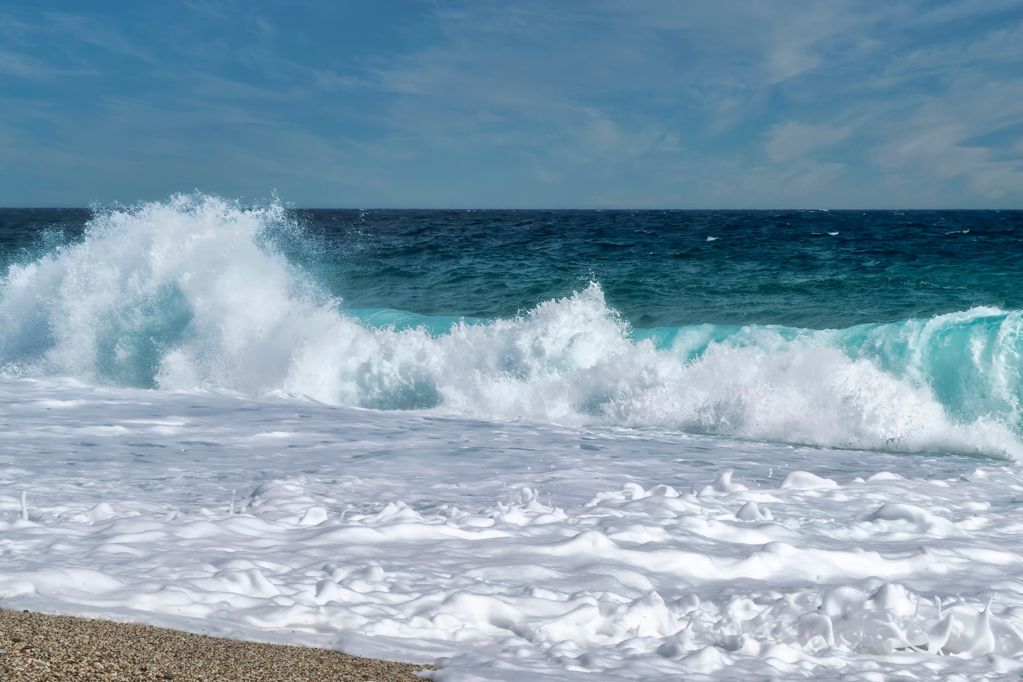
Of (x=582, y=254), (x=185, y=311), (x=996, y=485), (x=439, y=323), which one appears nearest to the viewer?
(x=996, y=485)

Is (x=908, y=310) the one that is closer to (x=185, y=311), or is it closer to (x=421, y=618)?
(x=185, y=311)

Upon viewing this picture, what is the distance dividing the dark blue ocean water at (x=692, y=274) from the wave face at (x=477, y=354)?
5.51 ft

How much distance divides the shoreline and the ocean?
0.46 feet

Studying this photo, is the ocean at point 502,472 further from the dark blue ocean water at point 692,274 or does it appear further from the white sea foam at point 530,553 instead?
the dark blue ocean water at point 692,274

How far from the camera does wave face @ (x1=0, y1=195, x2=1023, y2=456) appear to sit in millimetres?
8617

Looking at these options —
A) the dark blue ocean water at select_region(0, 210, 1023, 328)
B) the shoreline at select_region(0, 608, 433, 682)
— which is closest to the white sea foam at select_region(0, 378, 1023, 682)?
the shoreline at select_region(0, 608, 433, 682)

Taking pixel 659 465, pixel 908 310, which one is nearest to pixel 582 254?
pixel 908 310

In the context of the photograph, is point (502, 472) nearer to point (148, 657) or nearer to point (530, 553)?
point (530, 553)

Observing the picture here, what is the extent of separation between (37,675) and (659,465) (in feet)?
15.9

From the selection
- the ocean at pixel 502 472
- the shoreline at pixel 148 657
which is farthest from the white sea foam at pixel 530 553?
the shoreline at pixel 148 657

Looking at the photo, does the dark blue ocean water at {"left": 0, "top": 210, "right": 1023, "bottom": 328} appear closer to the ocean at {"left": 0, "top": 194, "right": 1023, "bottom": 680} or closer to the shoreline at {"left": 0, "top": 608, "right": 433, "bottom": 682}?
the ocean at {"left": 0, "top": 194, "right": 1023, "bottom": 680}

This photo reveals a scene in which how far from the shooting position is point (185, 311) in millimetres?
12328

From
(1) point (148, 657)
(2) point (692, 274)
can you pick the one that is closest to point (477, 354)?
(1) point (148, 657)

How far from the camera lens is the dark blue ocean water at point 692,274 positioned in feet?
56.9
